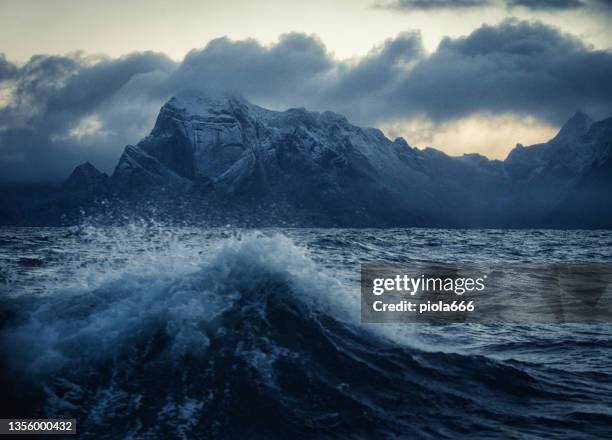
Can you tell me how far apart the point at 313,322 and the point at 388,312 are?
3932mm

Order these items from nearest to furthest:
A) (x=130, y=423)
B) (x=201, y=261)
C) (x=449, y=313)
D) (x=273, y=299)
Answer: (x=130, y=423), (x=273, y=299), (x=201, y=261), (x=449, y=313)

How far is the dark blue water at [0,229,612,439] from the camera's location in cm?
996

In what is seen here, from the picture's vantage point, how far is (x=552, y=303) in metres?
22.7

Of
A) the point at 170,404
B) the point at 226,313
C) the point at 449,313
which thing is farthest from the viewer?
the point at 449,313

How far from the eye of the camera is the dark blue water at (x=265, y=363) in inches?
392

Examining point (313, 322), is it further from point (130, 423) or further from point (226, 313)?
point (130, 423)

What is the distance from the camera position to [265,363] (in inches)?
485

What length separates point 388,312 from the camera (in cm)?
1750

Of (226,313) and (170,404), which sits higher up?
(226,313)

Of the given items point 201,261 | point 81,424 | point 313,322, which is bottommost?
point 81,424

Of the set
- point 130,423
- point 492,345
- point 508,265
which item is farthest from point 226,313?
point 508,265

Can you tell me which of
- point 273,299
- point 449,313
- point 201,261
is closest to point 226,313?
point 273,299

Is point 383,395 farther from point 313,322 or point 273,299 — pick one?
point 273,299

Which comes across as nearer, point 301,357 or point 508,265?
point 301,357
